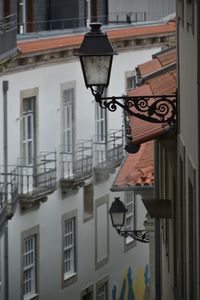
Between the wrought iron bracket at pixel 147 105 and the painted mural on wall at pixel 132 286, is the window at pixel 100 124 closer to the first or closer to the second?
the painted mural on wall at pixel 132 286

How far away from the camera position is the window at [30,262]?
3212 cm

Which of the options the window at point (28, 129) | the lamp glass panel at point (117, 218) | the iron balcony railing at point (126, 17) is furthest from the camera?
the iron balcony railing at point (126, 17)

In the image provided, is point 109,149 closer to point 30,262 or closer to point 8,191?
point 30,262

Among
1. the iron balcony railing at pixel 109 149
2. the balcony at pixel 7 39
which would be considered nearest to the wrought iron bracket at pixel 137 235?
the balcony at pixel 7 39

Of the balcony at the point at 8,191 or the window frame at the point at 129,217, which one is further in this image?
the window frame at the point at 129,217

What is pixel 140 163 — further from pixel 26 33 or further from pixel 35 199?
pixel 26 33

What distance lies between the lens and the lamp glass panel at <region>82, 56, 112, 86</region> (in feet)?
38.4

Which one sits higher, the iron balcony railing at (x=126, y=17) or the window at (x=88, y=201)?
the iron balcony railing at (x=126, y=17)

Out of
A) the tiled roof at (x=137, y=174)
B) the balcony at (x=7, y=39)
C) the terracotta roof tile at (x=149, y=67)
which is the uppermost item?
the balcony at (x=7, y=39)

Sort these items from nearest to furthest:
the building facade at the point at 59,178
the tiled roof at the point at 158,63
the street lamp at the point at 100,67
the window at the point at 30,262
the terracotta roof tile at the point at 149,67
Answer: the street lamp at the point at 100,67, the tiled roof at the point at 158,63, the terracotta roof tile at the point at 149,67, the building facade at the point at 59,178, the window at the point at 30,262

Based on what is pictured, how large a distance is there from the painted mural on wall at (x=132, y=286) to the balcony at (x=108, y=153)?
3.07 m

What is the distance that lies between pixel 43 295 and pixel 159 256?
52.4ft

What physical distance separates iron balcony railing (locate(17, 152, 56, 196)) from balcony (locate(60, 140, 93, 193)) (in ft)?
2.70

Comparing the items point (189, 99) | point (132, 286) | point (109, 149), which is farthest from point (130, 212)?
point (189, 99)
